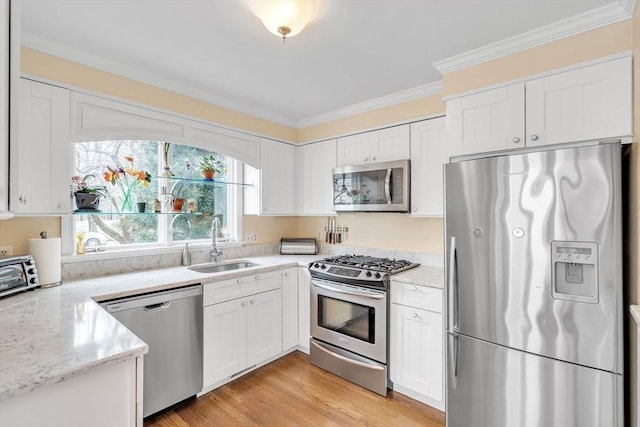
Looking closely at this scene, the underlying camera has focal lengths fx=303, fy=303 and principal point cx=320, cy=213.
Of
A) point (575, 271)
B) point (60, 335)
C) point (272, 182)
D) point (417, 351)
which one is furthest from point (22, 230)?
point (575, 271)

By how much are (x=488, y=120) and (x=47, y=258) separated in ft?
10.0

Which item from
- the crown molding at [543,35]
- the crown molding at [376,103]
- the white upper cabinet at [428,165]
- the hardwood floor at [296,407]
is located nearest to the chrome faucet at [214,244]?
the hardwood floor at [296,407]

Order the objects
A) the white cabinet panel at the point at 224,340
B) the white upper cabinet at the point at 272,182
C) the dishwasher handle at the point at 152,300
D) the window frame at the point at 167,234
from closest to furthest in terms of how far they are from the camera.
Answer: the dishwasher handle at the point at 152,300
the window frame at the point at 167,234
the white cabinet panel at the point at 224,340
the white upper cabinet at the point at 272,182

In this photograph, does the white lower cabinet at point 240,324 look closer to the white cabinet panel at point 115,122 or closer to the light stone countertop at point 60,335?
the light stone countertop at point 60,335

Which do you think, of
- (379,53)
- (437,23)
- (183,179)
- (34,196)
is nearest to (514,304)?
(437,23)

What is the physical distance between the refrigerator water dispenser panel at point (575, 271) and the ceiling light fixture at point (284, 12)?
177 centimetres

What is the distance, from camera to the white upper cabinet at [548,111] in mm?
1627

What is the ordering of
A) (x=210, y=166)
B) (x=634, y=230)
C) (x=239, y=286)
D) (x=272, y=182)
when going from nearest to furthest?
(x=634, y=230) < (x=239, y=286) < (x=210, y=166) < (x=272, y=182)

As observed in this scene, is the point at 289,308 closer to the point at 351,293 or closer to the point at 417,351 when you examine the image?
the point at 351,293

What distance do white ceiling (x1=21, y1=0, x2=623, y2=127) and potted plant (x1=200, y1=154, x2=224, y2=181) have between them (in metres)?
0.64

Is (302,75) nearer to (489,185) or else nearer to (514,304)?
(489,185)

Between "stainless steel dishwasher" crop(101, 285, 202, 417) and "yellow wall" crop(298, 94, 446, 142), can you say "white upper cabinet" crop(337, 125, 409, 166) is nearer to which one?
"yellow wall" crop(298, 94, 446, 142)

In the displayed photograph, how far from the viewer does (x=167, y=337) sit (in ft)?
6.98

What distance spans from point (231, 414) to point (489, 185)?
7.65 feet
